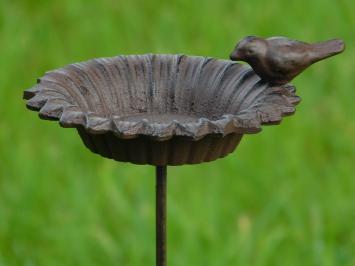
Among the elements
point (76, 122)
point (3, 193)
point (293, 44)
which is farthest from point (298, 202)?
point (76, 122)

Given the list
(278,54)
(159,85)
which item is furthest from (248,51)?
(159,85)

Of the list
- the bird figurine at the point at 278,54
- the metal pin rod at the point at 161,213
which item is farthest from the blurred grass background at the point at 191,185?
the bird figurine at the point at 278,54

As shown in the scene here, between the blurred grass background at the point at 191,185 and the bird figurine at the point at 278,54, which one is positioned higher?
the bird figurine at the point at 278,54

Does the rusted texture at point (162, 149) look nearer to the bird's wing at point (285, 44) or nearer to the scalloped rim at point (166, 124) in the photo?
the scalloped rim at point (166, 124)

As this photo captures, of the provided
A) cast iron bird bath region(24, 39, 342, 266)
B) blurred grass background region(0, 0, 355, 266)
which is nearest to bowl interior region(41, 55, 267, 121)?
cast iron bird bath region(24, 39, 342, 266)

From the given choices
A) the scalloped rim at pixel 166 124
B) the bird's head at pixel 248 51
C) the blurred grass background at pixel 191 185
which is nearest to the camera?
the scalloped rim at pixel 166 124

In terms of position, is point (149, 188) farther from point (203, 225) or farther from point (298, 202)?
point (298, 202)

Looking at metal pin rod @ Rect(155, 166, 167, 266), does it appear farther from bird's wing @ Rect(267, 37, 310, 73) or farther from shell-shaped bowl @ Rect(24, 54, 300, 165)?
bird's wing @ Rect(267, 37, 310, 73)
